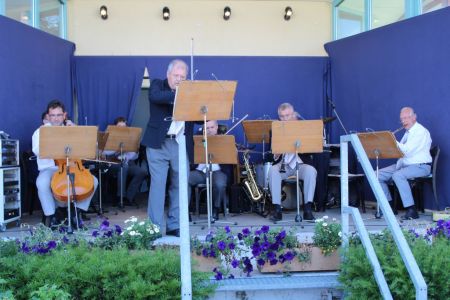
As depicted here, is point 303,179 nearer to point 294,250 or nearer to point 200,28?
point 294,250

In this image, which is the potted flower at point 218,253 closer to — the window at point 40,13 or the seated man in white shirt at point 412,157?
the seated man in white shirt at point 412,157

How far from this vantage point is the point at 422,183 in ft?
20.5

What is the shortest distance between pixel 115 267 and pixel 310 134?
9.55 feet

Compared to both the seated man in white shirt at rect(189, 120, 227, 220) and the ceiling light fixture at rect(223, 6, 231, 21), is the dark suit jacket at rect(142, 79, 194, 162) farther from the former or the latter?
the ceiling light fixture at rect(223, 6, 231, 21)

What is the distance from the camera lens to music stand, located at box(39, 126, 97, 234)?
472 centimetres

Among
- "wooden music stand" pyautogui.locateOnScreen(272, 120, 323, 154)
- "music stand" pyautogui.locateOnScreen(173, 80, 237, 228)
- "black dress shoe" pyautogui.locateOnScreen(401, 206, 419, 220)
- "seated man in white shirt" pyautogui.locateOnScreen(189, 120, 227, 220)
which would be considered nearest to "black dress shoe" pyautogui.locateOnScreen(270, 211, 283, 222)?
"seated man in white shirt" pyautogui.locateOnScreen(189, 120, 227, 220)

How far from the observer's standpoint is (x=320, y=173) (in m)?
6.79

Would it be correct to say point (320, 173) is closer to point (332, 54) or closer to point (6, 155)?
point (332, 54)

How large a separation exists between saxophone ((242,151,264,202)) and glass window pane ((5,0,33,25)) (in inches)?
132

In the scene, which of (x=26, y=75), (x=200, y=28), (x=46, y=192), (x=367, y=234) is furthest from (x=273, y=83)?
(x=367, y=234)

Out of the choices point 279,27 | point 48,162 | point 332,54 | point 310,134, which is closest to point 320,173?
point 310,134

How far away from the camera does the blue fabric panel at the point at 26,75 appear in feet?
20.0

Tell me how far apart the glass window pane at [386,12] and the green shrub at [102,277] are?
5.17 metres

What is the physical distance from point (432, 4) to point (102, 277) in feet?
17.4
